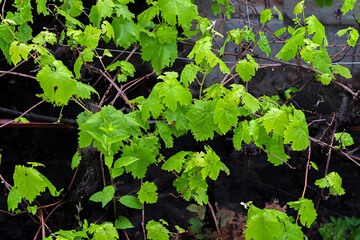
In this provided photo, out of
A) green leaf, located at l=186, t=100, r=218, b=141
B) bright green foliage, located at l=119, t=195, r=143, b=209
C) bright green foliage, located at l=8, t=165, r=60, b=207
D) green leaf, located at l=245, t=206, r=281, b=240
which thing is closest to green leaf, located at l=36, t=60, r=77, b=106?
bright green foliage, located at l=8, t=165, r=60, b=207

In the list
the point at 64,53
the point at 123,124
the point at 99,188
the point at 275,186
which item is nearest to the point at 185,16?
the point at 123,124

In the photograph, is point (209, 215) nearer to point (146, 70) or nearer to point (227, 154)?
point (227, 154)

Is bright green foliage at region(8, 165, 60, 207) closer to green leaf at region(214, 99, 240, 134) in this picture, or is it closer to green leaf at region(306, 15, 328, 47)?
green leaf at region(214, 99, 240, 134)

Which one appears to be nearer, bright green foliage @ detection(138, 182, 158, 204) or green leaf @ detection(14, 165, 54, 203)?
green leaf @ detection(14, 165, 54, 203)

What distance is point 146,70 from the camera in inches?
127

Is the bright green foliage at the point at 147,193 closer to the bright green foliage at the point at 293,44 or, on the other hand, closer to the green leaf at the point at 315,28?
the bright green foliage at the point at 293,44

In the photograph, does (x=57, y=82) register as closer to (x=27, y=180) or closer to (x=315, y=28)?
(x=27, y=180)

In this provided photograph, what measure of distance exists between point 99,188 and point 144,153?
0.76 meters

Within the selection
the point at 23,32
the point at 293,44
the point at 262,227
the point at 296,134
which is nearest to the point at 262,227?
the point at 262,227

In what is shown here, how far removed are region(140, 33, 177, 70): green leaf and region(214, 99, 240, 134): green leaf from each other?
0.67m

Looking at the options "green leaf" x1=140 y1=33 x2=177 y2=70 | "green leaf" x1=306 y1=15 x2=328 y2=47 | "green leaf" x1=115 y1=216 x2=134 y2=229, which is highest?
"green leaf" x1=306 y1=15 x2=328 y2=47

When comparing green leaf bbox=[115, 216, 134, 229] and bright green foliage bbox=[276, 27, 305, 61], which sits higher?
bright green foliage bbox=[276, 27, 305, 61]

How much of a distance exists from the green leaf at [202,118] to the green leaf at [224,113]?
9 centimetres

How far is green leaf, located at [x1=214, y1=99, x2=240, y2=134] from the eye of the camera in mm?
1756
